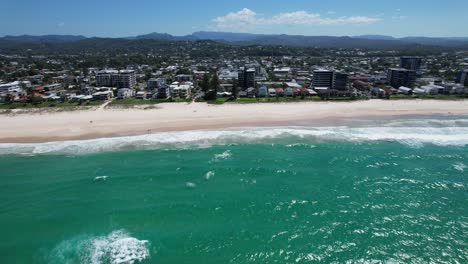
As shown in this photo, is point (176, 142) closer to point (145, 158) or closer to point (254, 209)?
point (145, 158)

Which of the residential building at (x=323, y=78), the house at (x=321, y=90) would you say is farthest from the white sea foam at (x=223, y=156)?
the residential building at (x=323, y=78)

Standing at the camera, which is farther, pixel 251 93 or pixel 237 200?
pixel 251 93

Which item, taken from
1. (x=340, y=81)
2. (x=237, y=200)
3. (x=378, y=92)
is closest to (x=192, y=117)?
(x=237, y=200)

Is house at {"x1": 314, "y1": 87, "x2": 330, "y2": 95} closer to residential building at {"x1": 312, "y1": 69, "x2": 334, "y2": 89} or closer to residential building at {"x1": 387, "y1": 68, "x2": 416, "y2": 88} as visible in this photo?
residential building at {"x1": 312, "y1": 69, "x2": 334, "y2": 89}

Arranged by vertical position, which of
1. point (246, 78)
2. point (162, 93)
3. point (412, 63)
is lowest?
point (162, 93)

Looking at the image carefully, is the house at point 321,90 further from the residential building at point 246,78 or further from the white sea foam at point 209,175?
the white sea foam at point 209,175

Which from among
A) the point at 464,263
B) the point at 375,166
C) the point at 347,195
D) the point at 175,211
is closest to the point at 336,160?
the point at 375,166

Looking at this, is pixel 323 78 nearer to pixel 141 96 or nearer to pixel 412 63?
pixel 141 96
